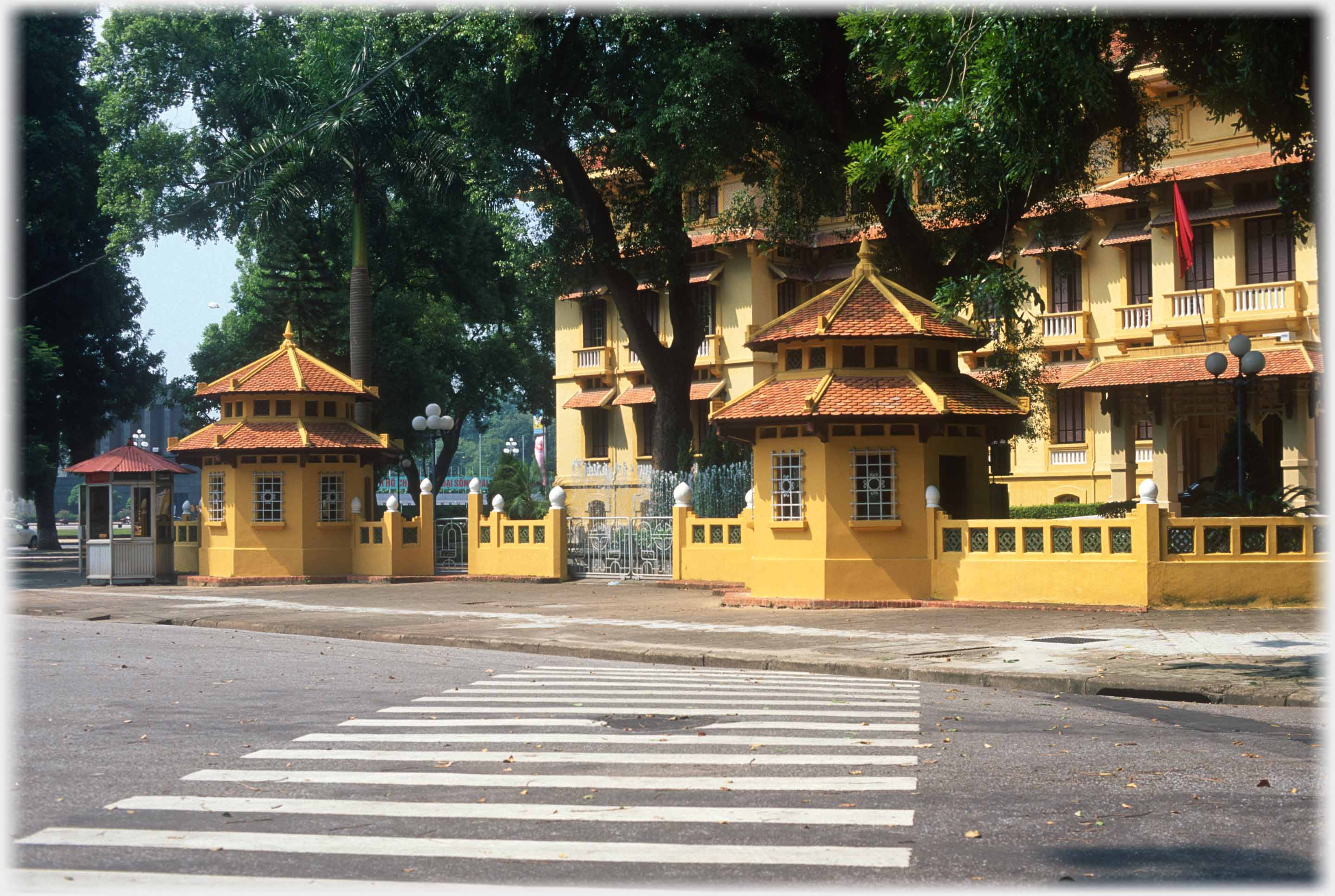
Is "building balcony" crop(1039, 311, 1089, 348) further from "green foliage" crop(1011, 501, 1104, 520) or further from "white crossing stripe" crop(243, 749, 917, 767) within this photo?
"white crossing stripe" crop(243, 749, 917, 767)

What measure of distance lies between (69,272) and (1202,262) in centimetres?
3738

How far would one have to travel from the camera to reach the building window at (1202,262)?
1507 inches

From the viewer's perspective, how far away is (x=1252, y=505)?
74.6 feet

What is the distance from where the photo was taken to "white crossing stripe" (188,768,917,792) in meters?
7.70

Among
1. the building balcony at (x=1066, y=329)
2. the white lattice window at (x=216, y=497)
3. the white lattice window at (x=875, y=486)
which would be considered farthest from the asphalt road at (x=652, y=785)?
the building balcony at (x=1066, y=329)

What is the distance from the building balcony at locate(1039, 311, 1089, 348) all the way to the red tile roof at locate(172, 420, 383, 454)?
20.8m

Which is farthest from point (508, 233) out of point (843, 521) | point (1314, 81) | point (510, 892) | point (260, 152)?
point (510, 892)

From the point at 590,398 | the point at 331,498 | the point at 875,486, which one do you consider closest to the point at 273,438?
the point at 331,498

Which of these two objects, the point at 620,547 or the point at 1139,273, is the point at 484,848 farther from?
the point at 1139,273

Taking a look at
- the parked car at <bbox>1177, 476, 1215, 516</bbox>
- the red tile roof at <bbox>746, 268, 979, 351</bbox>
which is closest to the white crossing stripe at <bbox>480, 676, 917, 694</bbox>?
the red tile roof at <bbox>746, 268, 979, 351</bbox>

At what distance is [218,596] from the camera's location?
88.5ft

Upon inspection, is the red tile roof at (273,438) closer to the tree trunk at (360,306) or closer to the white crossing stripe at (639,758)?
the tree trunk at (360,306)

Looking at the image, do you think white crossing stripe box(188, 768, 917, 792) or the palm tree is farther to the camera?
the palm tree

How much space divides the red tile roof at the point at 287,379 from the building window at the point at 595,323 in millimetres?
19205
